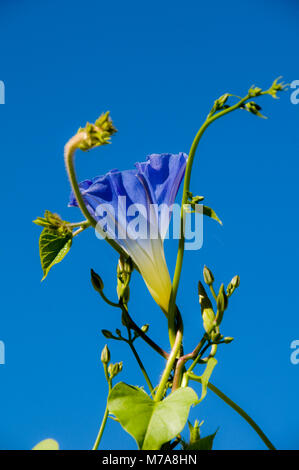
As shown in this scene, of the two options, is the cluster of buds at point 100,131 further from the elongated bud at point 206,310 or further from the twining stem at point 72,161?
the elongated bud at point 206,310

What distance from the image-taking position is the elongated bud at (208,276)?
1.53 ft

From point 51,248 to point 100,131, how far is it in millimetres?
181

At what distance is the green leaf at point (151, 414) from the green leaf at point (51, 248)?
15 cm

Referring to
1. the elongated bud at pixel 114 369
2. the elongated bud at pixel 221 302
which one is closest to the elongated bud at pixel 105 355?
the elongated bud at pixel 114 369

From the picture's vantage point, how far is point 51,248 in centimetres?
50

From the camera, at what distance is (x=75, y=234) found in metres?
0.48

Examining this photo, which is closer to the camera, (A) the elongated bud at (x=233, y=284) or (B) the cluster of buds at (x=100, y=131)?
(B) the cluster of buds at (x=100, y=131)

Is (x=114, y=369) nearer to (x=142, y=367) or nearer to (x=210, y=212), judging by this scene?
(x=142, y=367)

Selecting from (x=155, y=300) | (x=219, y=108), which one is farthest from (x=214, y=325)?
(x=219, y=108)

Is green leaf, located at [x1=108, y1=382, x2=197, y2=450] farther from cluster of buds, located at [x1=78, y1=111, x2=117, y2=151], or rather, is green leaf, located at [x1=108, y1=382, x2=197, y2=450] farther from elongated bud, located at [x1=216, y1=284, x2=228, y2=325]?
cluster of buds, located at [x1=78, y1=111, x2=117, y2=151]

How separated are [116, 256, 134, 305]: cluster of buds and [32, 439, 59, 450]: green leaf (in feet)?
0.43

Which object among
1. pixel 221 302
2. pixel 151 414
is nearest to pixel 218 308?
pixel 221 302
